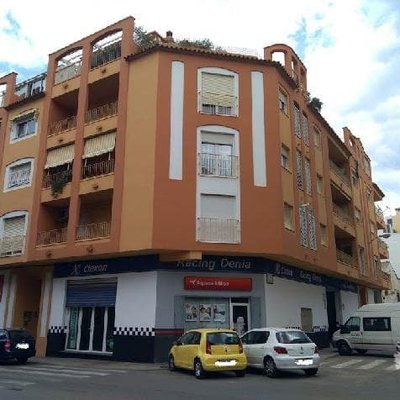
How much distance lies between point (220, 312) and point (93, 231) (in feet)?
23.3

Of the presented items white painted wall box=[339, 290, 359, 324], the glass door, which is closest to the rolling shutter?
the glass door

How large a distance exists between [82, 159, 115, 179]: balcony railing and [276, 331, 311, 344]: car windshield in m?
11.6

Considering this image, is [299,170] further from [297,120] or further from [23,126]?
[23,126]

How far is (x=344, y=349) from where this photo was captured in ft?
75.3

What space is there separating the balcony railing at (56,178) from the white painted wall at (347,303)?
2027cm

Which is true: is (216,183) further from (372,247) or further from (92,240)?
(372,247)

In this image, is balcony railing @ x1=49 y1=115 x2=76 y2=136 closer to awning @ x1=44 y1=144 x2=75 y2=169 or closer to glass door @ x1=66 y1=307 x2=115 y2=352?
awning @ x1=44 y1=144 x2=75 y2=169

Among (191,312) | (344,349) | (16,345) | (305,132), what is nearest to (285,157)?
(305,132)

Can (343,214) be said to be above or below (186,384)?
above

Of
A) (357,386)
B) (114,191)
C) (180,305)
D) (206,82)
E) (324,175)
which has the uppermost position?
(206,82)

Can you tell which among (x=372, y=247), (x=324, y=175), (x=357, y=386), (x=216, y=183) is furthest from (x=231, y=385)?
(x=372, y=247)

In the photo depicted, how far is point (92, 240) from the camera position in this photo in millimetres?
21453

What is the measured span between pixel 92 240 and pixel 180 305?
16.7 ft

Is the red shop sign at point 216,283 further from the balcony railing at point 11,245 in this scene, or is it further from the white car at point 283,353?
the balcony railing at point 11,245
